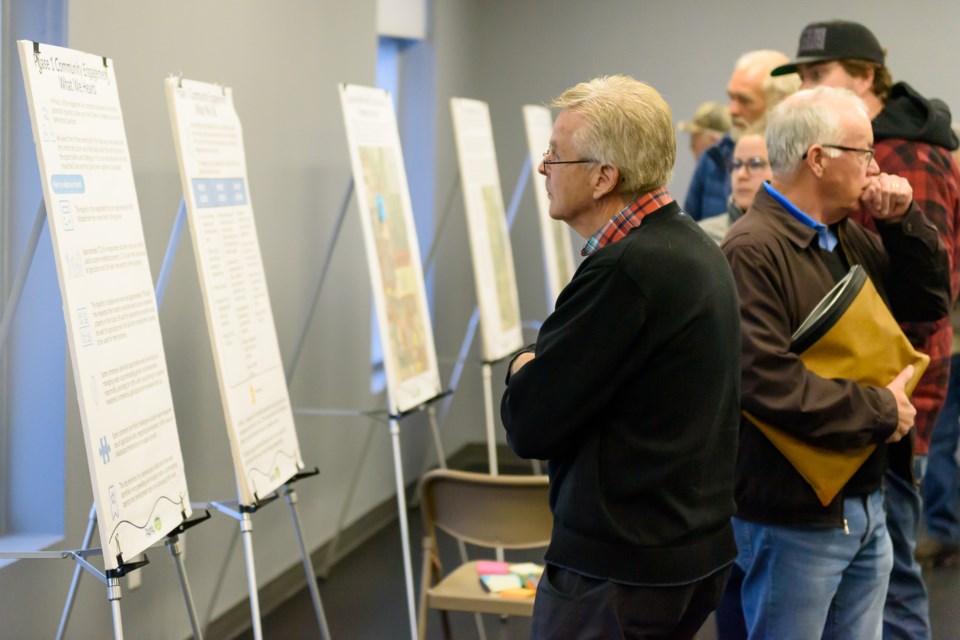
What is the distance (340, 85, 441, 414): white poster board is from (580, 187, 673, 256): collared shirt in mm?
1799

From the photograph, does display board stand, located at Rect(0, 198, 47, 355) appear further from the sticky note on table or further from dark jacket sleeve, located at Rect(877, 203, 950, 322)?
dark jacket sleeve, located at Rect(877, 203, 950, 322)

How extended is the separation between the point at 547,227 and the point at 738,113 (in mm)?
1225

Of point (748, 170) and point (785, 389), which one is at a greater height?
point (748, 170)

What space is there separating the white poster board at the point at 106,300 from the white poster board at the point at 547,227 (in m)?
2.70

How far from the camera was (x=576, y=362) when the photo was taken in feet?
5.43

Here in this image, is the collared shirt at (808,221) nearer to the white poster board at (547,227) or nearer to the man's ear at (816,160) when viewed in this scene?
the man's ear at (816,160)

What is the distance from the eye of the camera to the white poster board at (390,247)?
3.53 meters

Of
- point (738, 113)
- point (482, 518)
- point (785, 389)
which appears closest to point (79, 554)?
point (482, 518)

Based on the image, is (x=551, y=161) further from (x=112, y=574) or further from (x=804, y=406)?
(x=112, y=574)

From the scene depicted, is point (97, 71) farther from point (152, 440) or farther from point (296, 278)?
point (296, 278)

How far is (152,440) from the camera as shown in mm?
2398

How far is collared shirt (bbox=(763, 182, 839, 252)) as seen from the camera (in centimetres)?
222

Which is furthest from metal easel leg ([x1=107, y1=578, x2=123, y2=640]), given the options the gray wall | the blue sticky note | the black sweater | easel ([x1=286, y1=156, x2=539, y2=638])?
the blue sticky note

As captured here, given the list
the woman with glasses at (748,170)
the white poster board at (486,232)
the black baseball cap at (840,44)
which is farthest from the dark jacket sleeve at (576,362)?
the white poster board at (486,232)
